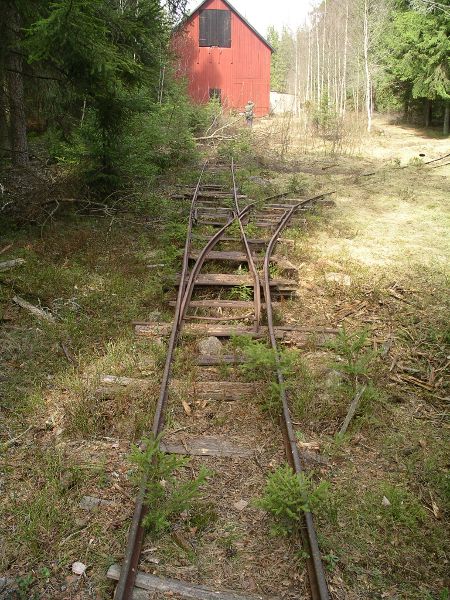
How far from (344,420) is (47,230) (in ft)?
21.6

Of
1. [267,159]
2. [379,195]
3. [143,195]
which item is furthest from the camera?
[267,159]

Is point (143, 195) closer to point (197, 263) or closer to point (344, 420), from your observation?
point (197, 263)

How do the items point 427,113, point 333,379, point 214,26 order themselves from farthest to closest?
1. point 214,26
2. point 427,113
3. point 333,379

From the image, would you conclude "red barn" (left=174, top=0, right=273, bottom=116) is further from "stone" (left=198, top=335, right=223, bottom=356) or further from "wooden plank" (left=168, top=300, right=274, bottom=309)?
"stone" (left=198, top=335, right=223, bottom=356)

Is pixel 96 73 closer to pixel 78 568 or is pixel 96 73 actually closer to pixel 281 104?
pixel 78 568

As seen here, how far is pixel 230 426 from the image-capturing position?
421 cm

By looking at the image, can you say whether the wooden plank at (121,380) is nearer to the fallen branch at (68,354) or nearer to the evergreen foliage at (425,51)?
the fallen branch at (68,354)

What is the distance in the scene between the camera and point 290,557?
2.97 metres

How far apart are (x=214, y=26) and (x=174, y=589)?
3775 centimetres

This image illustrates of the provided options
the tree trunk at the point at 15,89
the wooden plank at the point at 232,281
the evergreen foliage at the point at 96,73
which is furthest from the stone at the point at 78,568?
the tree trunk at the point at 15,89

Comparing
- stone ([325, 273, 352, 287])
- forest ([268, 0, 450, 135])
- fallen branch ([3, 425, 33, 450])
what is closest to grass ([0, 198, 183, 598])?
fallen branch ([3, 425, 33, 450])

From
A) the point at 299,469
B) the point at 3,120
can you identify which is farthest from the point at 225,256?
the point at 3,120

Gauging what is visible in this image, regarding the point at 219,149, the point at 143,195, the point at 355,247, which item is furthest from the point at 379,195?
the point at 219,149

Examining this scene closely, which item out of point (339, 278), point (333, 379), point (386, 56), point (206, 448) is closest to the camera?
point (206, 448)
